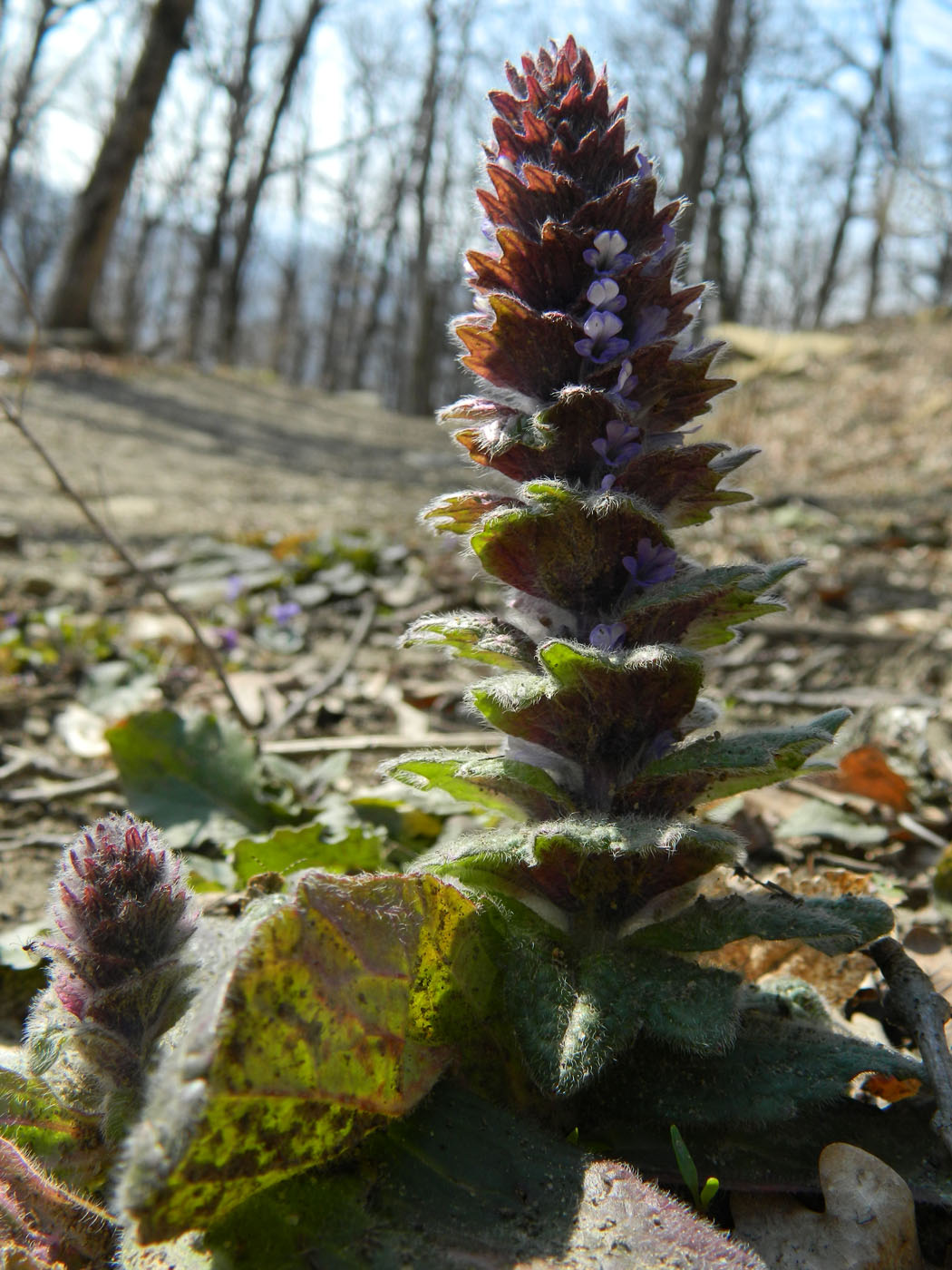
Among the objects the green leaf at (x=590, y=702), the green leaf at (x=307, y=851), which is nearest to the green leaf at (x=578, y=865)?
the green leaf at (x=590, y=702)

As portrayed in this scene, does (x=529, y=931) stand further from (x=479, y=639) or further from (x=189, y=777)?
(x=189, y=777)

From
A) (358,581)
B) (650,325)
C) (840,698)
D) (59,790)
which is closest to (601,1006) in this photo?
(650,325)

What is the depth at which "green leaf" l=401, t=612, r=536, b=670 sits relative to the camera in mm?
1440

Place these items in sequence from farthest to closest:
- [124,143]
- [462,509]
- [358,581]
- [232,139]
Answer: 1. [232,139]
2. [124,143]
3. [358,581]
4. [462,509]

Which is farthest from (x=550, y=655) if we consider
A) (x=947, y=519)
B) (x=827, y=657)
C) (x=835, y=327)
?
(x=835, y=327)

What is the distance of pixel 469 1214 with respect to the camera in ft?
3.72

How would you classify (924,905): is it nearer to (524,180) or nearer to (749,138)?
(524,180)

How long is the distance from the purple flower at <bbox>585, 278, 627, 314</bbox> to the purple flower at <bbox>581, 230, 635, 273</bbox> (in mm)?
23

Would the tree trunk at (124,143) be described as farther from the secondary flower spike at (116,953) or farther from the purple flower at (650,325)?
the secondary flower spike at (116,953)

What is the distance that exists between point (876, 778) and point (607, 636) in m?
1.59

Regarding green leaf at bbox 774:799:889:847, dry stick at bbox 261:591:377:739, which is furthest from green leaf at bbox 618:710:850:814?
dry stick at bbox 261:591:377:739

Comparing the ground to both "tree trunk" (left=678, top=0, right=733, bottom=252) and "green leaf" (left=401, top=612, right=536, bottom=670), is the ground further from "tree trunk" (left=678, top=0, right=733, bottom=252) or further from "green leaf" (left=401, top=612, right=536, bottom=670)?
"tree trunk" (left=678, top=0, right=733, bottom=252)

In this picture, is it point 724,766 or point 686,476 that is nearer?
point 724,766

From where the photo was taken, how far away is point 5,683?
3516mm
